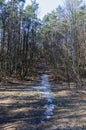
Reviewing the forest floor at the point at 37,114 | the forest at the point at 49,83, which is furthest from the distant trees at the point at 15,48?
the forest floor at the point at 37,114

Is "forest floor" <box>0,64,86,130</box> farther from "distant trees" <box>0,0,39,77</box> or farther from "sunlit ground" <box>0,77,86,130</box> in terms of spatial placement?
"distant trees" <box>0,0,39,77</box>

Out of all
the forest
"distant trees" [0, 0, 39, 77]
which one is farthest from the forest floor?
"distant trees" [0, 0, 39, 77]

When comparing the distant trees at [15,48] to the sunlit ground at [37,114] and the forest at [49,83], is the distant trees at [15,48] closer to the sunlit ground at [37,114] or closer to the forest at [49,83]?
the forest at [49,83]

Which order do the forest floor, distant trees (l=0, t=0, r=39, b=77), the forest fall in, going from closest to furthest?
the forest floor → the forest → distant trees (l=0, t=0, r=39, b=77)

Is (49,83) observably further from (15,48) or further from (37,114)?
(37,114)

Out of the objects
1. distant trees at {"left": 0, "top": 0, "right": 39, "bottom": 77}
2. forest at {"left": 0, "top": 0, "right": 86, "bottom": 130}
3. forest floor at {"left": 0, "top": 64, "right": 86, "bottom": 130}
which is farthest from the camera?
distant trees at {"left": 0, "top": 0, "right": 39, "bottom": 77}

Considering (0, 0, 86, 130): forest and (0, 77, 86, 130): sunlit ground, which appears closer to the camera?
(0, 77, 86, 130): sunlit ground

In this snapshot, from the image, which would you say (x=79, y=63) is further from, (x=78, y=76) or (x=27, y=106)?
(x=27, y=106)

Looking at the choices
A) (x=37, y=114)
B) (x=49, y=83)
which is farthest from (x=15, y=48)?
(x=37, y=114)

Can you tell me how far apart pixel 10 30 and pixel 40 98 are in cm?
1040

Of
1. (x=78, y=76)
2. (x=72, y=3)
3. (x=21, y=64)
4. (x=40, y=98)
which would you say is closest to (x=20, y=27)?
(x=21, y=64)

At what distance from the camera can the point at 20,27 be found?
28062 mm

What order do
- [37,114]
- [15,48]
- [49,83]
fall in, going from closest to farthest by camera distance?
[37,114], [49,83], [15,48]

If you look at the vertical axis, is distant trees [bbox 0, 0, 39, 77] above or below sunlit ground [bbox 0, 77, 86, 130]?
above
